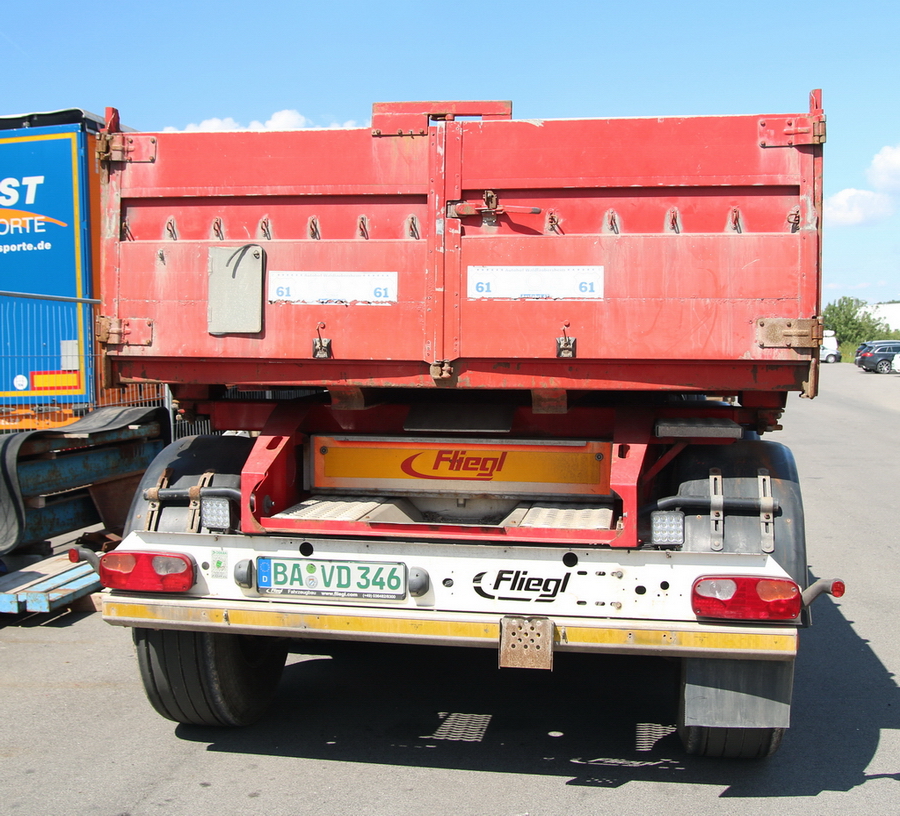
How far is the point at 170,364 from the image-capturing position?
4.14m

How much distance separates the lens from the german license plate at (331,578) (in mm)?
3766

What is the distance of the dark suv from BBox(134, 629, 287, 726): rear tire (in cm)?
5159

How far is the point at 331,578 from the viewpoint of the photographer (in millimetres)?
3811

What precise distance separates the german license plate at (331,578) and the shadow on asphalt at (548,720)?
87cm

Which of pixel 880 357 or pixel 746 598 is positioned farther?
pixel 880 357

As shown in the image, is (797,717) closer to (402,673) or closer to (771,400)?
(771,400)

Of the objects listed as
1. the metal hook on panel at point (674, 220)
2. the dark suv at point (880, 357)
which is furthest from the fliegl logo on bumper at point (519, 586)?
the dark suv at point (880, 357)

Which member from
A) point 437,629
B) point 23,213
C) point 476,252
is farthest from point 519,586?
point 23,213

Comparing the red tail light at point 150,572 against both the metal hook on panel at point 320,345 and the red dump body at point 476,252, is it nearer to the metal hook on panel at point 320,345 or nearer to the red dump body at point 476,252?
the red dump body at point 476,252

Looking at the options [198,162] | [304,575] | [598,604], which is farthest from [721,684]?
[198,162]

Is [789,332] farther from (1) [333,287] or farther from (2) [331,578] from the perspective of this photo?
(2) [331,578]

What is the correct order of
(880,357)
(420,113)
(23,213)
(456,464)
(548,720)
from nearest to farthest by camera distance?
(420,113)
(456,464)
(548,720)
(23,213)
(880,357)

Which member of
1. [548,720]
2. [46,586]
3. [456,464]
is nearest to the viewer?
[456,464]

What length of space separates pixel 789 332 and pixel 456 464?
1.57 metres
